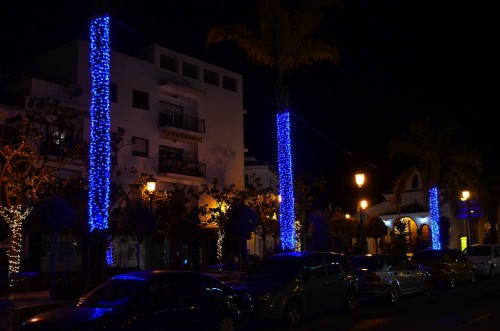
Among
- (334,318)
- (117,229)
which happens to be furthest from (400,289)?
(117,229)

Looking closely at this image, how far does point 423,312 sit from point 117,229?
16.4 m

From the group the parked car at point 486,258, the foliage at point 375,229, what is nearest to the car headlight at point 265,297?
the parked car at point 486,258

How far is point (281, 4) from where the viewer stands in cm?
2366

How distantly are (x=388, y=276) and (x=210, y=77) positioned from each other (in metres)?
25.8

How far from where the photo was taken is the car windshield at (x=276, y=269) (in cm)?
1374

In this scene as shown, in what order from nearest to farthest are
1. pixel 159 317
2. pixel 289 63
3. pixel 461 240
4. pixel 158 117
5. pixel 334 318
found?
pixel 159 317
pixel 334 318
pixel 289 63
pixel 158 117
pixel 461 240

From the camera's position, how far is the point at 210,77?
4031cm

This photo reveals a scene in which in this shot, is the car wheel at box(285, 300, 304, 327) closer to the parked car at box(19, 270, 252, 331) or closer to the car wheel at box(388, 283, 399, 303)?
the parked car at box(19, 270, 252, 331)

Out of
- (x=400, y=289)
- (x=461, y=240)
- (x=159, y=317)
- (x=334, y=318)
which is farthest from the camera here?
(x=461, y=240)

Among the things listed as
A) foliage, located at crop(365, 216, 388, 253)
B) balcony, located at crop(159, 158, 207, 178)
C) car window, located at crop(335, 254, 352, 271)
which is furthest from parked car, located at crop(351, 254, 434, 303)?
foliage, located at crop(365, 216, 388, 253)

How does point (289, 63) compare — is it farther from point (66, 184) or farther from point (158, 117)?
point (158, 117)

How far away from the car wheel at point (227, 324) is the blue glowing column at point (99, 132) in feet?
20.4

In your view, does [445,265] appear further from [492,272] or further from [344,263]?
[344,263]

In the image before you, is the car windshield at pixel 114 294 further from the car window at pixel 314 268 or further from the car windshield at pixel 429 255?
the car windshield at pixel 429 255
